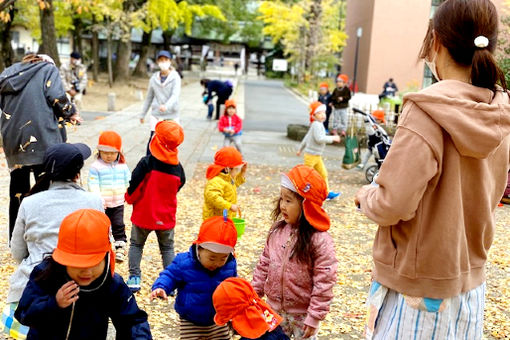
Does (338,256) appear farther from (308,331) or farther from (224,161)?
(308,331)

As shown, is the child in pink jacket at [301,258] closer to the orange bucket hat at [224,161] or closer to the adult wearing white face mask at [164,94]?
the orange bucket hat at [224,161]

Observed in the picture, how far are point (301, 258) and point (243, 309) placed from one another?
59 cm

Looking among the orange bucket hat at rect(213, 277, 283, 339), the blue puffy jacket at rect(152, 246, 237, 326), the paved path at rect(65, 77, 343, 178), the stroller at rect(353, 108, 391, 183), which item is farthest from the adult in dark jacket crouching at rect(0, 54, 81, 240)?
the stroller at rect(353, 108, 391, 183)

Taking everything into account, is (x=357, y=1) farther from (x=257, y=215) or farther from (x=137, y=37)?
(x=257, y=215)

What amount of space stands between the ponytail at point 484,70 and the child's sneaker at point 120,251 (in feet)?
13.8

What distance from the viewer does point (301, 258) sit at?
319 cm

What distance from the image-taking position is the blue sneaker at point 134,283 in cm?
479

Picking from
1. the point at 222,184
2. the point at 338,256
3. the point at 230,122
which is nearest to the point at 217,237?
the point at 222,184

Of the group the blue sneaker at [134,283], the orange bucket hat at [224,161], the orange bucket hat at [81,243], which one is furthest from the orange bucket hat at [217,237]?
the orange bucket hat at [224,161]

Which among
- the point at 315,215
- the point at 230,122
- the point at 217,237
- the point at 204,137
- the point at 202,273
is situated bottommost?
the point at 204,137

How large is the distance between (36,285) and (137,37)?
54931 mm

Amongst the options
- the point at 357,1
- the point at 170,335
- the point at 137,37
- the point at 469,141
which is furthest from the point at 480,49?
the point at 137,37

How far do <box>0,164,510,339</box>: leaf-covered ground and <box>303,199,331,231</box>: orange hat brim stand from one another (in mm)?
1454

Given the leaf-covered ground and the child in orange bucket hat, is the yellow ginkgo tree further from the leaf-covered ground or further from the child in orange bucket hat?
the child in orange bucket hat
